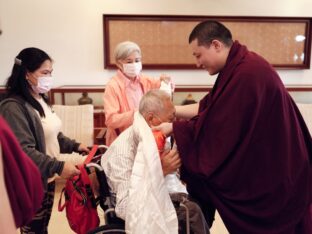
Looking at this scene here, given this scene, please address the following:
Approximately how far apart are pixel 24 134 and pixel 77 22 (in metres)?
2.49

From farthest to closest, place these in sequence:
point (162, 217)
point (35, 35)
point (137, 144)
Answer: point (35, 35) < point (137, 144) < point (162, 217)

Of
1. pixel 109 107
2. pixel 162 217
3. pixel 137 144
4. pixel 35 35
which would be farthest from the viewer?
pixel 35 35

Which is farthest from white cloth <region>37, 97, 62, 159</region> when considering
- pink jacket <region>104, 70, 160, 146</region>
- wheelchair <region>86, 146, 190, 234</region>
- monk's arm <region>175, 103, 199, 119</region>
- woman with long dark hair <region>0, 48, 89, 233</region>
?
monk's arm <region>175, 103, 199, 119</region>

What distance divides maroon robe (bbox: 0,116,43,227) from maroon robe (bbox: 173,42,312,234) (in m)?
0.86

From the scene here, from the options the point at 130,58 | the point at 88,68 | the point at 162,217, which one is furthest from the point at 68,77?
the point at 162,217

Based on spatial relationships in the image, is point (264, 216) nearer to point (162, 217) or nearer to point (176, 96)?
point (162, 217)

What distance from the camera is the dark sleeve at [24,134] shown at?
4.60 ft

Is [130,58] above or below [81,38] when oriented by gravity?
below

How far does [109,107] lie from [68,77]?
178 cm

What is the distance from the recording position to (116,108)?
213cm

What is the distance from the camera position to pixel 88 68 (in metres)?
3.70

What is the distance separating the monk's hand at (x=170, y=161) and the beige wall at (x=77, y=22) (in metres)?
2.35

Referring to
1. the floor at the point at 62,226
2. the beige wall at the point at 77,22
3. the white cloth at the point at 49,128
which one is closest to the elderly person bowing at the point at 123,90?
the white cloth at the point at 49,128

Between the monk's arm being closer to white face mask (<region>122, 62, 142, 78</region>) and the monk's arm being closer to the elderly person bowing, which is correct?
the elderly person bowing
